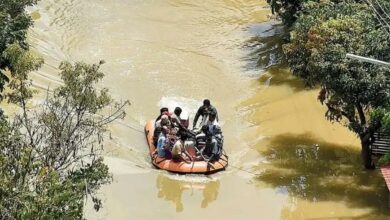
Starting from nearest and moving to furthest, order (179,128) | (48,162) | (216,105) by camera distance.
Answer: (48,162), (179,128), (216,105)

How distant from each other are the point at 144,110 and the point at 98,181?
8.50m

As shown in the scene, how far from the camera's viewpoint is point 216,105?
19.6 metres

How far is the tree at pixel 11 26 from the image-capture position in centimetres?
1221

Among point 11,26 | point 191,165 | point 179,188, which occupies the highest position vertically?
point 11,26

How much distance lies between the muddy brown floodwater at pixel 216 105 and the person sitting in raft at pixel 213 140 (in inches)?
19.4

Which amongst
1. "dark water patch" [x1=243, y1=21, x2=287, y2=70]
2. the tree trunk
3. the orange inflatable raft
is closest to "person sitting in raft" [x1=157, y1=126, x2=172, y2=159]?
the orange inflatable raft

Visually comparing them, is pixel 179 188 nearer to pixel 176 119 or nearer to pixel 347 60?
pixel 176 119

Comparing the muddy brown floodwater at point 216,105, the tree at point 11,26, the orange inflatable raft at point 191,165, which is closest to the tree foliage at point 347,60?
the muddy brown floodwater at point 216,105

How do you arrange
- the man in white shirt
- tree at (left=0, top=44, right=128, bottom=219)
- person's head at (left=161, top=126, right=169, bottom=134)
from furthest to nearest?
person's head at (left=161, top=126, right=169, bottom=134) → the man in white shirt → tree at (left=0, top=44, right=128, bottom=219)

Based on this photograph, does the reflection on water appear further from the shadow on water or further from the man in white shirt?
the shadow on water

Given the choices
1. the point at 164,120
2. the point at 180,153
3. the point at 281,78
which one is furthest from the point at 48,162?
the point at 281,78

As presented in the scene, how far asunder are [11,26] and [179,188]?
529cm

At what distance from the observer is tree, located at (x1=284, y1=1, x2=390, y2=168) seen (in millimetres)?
14148

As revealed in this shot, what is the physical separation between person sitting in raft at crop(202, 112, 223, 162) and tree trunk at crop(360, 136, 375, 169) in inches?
131
